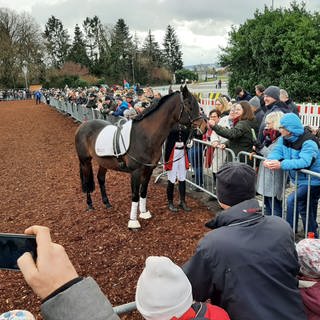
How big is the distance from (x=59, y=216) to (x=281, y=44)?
13.1 metres

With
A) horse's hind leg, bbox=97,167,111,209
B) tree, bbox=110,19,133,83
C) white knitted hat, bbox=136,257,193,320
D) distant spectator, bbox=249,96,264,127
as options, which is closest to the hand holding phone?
white knitted hat, bbox=136,257,193,320

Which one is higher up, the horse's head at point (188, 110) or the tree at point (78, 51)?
the tree at point (78, 51)

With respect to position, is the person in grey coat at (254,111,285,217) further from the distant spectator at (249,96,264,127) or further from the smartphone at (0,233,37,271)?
the smartphone at (0,233,37,271)

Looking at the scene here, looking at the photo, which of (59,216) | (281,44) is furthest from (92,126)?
(281,44)

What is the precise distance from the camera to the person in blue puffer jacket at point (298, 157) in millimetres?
4270

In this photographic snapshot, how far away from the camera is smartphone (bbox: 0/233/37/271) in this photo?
1.08 metres

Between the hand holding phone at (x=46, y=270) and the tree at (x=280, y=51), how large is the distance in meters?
15.8

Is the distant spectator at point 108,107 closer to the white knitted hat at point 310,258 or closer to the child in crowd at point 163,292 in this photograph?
the white knitted hat at point 310,258

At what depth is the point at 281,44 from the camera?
608 inches

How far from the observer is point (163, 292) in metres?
1.55

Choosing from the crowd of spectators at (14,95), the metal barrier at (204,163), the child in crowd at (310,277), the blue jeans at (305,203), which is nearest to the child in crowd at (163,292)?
the child in crowd at (310,277)

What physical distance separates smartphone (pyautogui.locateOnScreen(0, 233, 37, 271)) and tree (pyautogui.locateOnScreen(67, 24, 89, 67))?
273 ft

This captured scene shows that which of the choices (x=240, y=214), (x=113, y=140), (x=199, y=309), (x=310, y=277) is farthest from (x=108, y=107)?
(x=199, y=309)

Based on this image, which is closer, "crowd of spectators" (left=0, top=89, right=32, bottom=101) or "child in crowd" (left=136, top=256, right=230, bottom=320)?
"child in crowd" (left=136, top=256, right=230, bottom=320)
